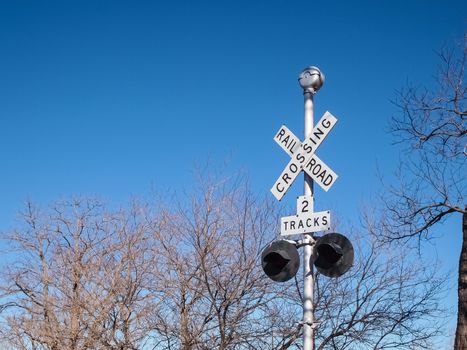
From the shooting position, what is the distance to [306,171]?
5.79m

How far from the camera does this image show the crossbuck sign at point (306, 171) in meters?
5.54

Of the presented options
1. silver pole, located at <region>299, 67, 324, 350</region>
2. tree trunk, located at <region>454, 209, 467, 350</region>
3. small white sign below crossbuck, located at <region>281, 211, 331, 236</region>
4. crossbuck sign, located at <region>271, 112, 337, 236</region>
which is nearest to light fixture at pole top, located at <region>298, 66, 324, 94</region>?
silver pole, located at <region>299, 67, 324, 350</region>

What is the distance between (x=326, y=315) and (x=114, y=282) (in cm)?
527

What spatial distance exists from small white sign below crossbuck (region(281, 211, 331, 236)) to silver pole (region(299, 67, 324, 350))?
9 cm

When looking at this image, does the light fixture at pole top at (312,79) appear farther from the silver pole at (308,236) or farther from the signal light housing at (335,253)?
the signal light housing at (335,253)

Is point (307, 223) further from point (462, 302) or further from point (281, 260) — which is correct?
point (462, 302)

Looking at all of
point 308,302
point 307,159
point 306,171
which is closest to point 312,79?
A: point 307,159

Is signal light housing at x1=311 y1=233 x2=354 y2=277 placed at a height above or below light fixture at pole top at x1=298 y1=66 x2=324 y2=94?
below

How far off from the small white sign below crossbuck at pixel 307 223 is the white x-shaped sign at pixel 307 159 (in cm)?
27

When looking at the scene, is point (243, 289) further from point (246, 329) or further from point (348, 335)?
point (348, 335)

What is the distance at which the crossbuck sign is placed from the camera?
5535 mm

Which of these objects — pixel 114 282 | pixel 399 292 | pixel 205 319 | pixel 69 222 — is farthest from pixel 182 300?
pixel 69 222

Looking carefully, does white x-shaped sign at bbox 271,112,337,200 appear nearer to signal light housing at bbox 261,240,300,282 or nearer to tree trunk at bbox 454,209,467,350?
signal light housing at bbox 261,240,300,282

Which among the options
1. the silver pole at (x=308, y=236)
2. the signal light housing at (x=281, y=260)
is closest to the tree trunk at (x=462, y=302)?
the silver pole at (x=308, y=236)
